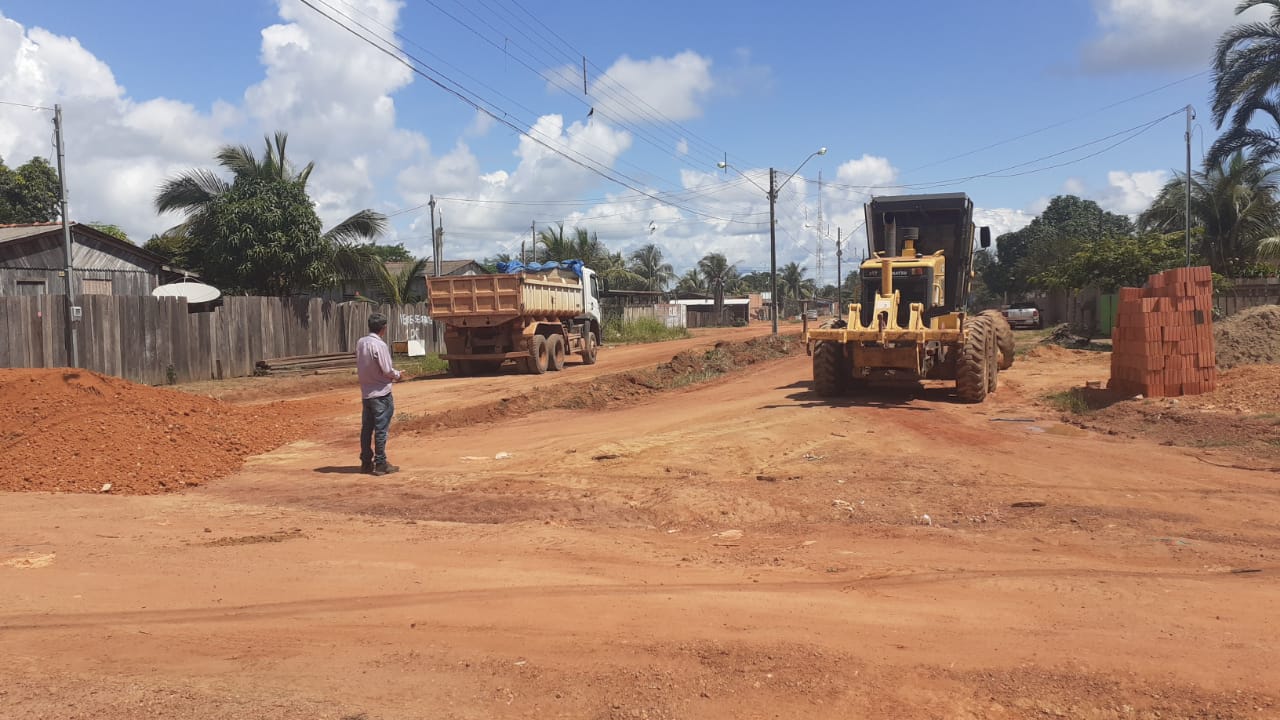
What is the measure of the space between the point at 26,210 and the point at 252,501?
129 feet

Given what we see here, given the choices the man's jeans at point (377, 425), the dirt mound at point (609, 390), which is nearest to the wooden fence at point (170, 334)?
the dirt mound at point (609, 390)

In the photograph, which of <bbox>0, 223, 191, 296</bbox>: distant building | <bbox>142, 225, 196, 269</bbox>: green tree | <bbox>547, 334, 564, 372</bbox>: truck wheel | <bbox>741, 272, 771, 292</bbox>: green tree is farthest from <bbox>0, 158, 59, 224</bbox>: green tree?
<bbox>741, 272, 771, 292</bbox>: green tree

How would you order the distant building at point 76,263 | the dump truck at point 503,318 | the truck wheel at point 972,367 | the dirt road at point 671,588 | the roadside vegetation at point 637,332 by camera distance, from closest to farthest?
the dirt road at point 671,588 → the truck wheel at point 972,367 → the dump truck at point 503,318 → the distant building at point 76,263 → the roadside vegetation at point 637,332

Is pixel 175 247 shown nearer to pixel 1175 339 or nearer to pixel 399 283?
pixel 399 283

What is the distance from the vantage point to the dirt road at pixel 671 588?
3.84 m

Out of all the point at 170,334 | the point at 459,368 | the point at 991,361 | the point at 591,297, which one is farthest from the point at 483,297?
the point at 991,361

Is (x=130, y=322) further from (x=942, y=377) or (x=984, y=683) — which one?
(x=984, y=683)

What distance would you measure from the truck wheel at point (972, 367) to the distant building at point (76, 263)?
21.1m

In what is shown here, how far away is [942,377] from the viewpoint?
14555mm

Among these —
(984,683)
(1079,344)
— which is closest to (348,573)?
(984,683)

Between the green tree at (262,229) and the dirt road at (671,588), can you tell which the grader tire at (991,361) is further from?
the green tree at (262,229)

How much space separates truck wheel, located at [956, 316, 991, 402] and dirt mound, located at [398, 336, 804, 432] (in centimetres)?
612

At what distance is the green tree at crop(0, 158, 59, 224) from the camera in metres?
37.9

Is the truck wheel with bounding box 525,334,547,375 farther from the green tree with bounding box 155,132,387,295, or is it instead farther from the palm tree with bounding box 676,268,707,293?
the palm tree with bounding box 676,268,707,293
